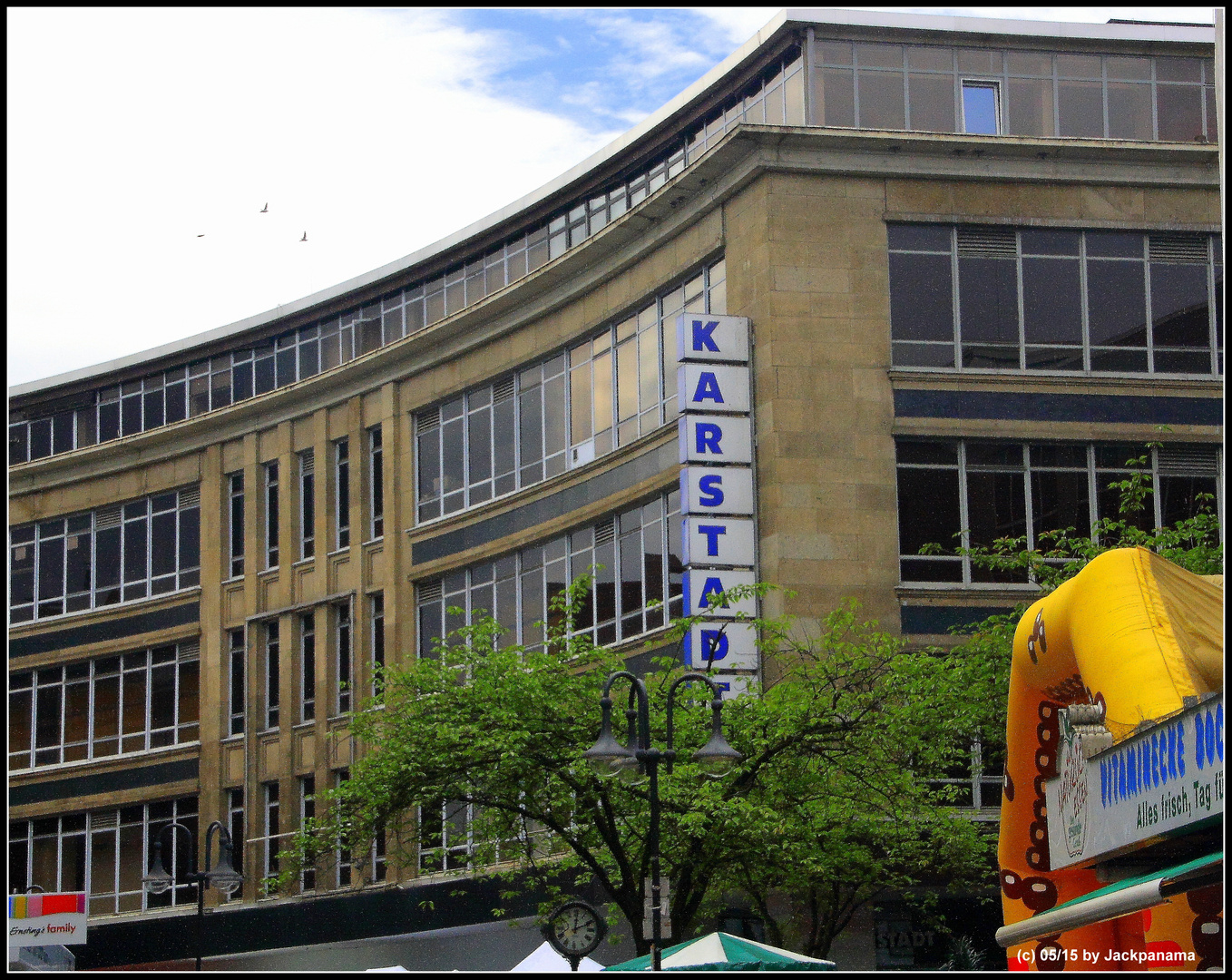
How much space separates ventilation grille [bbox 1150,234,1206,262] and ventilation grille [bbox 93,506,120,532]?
33.4m

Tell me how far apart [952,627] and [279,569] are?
24.2 metres

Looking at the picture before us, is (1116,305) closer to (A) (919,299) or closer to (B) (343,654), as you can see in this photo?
(A) (919,299)

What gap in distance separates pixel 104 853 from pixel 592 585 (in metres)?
21.9

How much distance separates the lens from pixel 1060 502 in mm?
35125

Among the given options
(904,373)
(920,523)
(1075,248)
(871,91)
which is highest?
(871,91)

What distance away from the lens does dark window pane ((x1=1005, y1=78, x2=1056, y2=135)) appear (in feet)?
124

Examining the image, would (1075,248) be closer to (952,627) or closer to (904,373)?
(904,373)

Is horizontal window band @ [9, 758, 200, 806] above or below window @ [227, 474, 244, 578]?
below

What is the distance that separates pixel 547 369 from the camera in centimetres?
4309

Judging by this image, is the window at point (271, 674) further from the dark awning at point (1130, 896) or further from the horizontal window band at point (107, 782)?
the dark awning at point (1130, 896)

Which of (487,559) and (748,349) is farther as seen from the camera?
(487,559)

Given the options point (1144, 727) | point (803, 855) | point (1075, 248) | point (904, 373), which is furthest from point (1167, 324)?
point (1144, 727)

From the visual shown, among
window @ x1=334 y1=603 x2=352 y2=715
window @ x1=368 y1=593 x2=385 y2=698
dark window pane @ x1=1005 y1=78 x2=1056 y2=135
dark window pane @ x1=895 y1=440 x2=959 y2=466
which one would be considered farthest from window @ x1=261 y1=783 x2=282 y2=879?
dark window pane @ x1=1005 y1=78 x2=1056 y2=135

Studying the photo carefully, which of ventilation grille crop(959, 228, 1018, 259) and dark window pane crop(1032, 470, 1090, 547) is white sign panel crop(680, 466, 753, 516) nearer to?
dark window pane crop(1032, 470, 1090, 547)
